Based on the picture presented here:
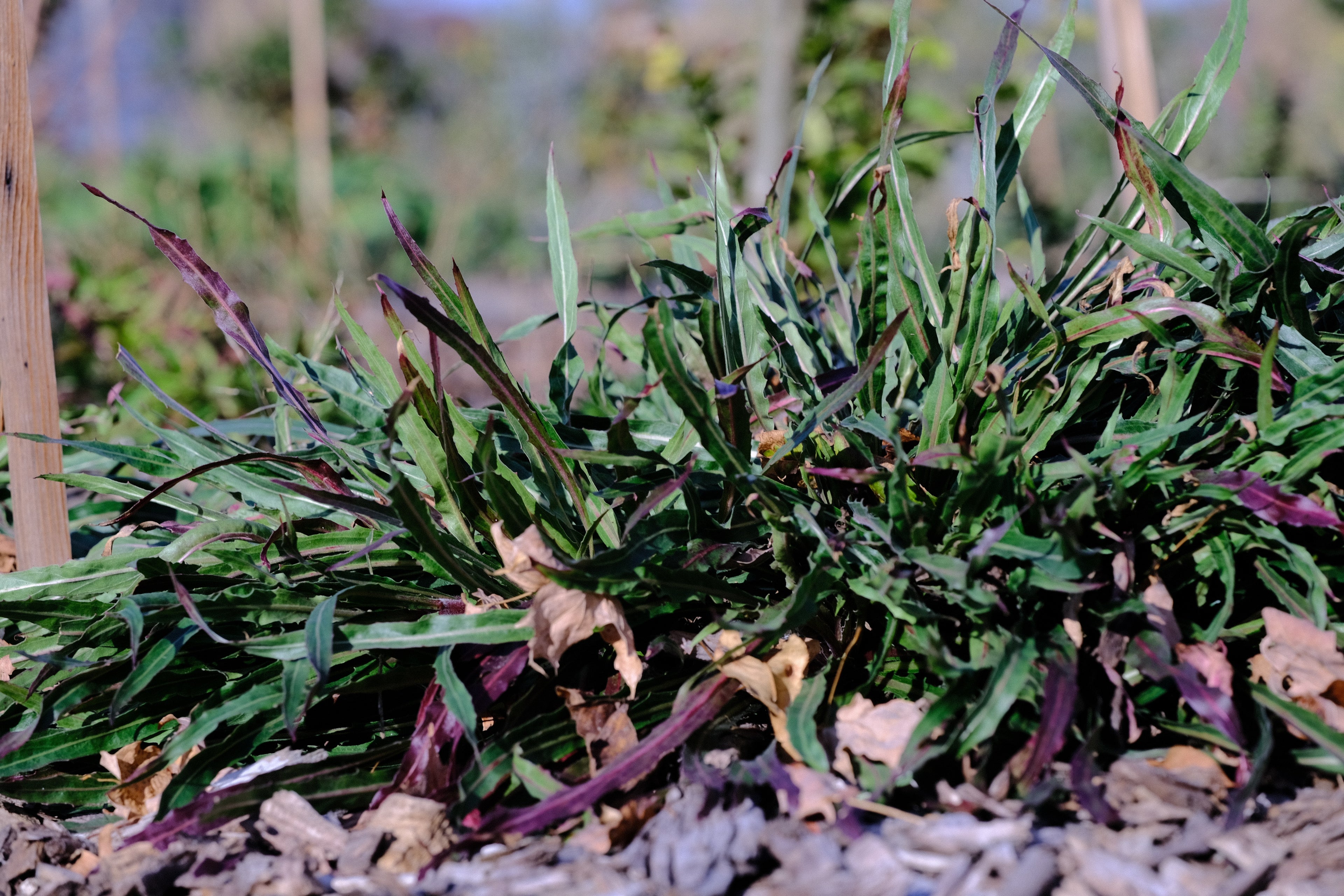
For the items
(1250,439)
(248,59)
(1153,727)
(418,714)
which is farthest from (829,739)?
(248,59)

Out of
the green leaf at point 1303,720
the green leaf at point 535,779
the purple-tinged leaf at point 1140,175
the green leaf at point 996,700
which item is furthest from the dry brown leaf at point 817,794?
the purple-tinged leaf at point 1140,175

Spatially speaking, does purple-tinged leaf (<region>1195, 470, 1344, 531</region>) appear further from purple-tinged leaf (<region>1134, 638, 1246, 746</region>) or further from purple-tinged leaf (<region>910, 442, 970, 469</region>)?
purple-tinged leaf (<region>910, 442, 970, 469</region>)

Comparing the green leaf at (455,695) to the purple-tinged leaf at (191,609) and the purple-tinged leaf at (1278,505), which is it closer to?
the purple-tinged leaf at (191,609)

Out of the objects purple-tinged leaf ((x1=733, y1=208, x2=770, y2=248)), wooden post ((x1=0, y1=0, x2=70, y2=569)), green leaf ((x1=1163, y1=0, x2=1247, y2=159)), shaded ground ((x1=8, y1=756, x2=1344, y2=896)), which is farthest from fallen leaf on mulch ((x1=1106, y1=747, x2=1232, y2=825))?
wooden post ((x1=0, y1=0, x2=70, y2=569))

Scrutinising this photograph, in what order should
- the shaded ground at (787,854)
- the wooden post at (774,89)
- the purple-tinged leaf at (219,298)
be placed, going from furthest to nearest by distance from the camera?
the wooden post at (774,89)
the purple-tinged leaf at (219,298)
the shaded ground at (787,854)

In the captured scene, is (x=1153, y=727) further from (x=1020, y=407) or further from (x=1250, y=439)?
(x=1020, y=407)

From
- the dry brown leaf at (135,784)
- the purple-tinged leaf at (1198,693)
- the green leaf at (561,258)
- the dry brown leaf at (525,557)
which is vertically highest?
the green leaf at (561,258)
